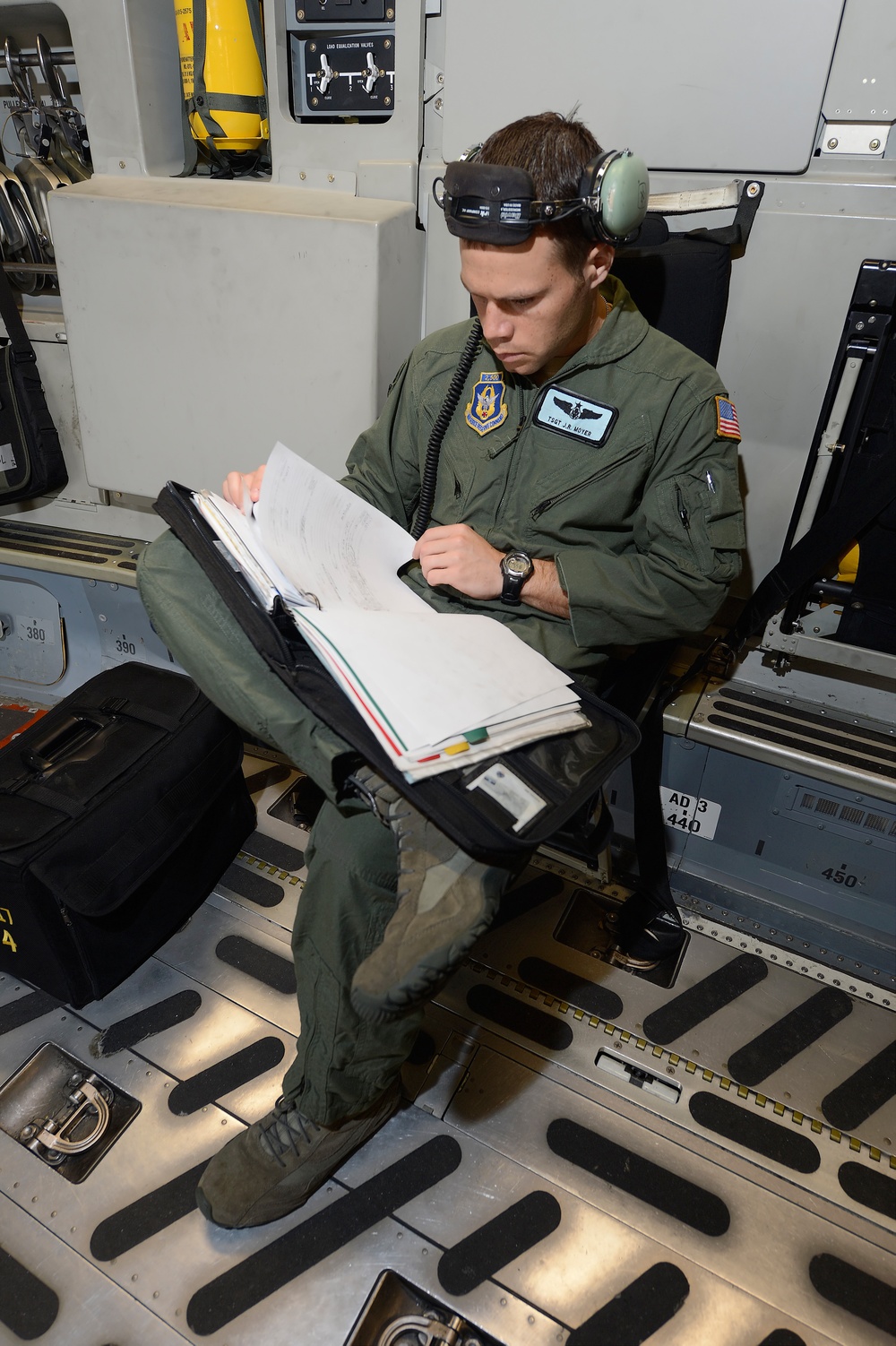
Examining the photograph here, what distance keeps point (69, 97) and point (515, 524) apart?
2245mm

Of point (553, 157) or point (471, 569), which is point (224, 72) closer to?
point (553, 157)

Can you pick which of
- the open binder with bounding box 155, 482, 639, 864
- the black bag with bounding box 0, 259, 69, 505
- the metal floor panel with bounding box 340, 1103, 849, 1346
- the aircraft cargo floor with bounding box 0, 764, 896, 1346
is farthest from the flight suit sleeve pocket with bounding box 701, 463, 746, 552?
the black bag with bounding box 0, 259, 69, 505

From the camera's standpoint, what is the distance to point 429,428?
1729mm

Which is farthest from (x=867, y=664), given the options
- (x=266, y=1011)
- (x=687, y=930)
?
(x=266, y=1011)

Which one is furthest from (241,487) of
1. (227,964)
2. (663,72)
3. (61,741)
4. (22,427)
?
(22,427)

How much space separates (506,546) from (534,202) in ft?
1.98

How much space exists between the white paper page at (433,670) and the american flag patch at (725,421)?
57 centimetres

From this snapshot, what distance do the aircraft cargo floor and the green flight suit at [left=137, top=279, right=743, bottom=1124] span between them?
289mm

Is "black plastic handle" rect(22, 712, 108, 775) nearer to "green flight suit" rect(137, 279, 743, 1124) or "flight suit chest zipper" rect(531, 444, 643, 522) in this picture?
"green flight suit" rect(137, 279, 743, 1124)

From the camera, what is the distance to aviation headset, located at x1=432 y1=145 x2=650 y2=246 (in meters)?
1.24

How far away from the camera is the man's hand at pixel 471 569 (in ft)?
4.67

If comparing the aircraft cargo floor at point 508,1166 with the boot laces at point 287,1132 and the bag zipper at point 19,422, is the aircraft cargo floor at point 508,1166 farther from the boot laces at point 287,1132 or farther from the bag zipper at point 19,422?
the bag zipper at point 19,422

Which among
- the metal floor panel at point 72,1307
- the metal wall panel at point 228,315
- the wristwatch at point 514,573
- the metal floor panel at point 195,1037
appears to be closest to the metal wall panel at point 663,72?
the metal wall panel at point 228,315

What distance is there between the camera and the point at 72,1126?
1.61 meters
